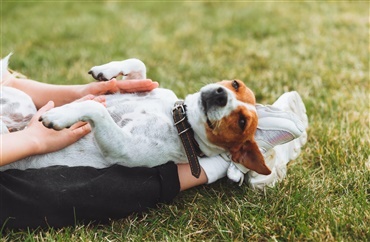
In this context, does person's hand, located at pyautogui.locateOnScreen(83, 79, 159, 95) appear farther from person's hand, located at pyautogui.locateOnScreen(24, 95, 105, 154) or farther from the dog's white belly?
person's hand, located at pyautogui.locateOnScreen(24, 95, 105, 154)

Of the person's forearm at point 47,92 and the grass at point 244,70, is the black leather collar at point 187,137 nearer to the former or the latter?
the grass at point 244,70

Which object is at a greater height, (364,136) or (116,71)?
(116,71)

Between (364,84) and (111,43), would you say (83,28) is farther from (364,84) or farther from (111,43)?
(364,84)

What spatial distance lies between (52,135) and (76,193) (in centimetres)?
34

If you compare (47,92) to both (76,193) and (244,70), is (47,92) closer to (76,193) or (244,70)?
(76,193)

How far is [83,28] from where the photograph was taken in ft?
20.5

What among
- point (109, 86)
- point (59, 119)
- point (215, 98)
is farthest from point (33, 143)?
point (215, 98)

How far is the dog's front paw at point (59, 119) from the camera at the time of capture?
8.29 feet

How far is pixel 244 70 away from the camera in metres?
4.93

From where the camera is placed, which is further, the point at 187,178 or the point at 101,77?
the point at 101,77

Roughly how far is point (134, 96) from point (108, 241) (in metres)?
0.89

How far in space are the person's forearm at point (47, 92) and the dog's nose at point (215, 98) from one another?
2.90 ft

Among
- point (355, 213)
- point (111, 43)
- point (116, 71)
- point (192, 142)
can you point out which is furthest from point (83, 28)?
point (355, 213)

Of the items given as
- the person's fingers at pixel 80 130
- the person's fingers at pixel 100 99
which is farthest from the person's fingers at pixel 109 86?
the person's fingers at pixel 80 130
